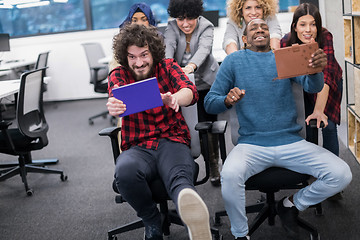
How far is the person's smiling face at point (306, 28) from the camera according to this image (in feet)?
7.00

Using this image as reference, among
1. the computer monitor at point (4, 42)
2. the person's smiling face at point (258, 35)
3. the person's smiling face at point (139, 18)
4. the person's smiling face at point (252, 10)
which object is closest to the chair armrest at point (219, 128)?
the person's smiling face at point (258, 35)

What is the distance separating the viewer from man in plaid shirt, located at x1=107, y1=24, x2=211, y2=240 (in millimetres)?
1735

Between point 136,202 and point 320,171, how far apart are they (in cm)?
77

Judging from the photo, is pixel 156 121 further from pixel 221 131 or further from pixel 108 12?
pixel 108 12

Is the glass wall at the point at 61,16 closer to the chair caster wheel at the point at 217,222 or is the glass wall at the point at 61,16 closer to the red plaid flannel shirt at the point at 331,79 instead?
the red plaid flannel shirt at the point at 331,79

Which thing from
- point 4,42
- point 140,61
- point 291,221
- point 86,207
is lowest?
point 86,207

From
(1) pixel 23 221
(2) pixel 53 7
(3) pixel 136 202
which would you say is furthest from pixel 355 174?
(2) pixel 53 7

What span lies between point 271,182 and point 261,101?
1.22 feet

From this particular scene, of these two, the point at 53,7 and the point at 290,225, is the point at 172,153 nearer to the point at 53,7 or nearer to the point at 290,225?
the point at 290,225

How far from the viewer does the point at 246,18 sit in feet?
7.95

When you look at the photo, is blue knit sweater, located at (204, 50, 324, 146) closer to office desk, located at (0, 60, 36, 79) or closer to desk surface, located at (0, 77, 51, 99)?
desk surface, located at (0, 77, 51, 99)

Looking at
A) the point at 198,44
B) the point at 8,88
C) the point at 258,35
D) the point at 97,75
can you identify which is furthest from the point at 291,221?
the point at 97,75

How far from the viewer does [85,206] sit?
2.66 meters

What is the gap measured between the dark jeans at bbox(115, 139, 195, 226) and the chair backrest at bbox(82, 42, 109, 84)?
2947mm
